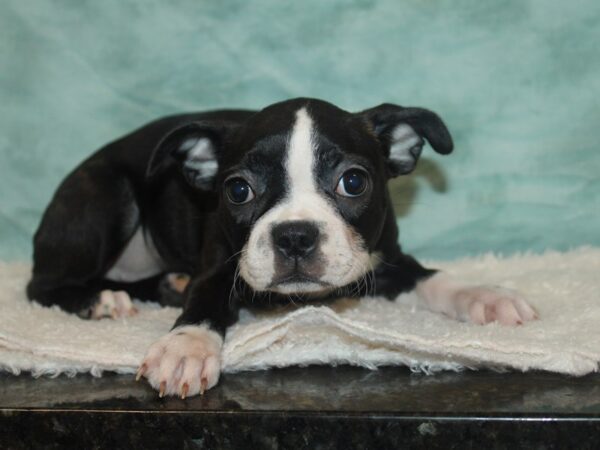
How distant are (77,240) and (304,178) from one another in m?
1.48

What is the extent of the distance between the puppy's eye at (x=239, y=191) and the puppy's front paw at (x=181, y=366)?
693mm

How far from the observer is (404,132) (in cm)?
410

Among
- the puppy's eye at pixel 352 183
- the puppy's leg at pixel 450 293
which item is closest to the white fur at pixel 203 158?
the puppy's eye at pixel 352 183

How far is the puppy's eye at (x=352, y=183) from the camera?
359 centimetres

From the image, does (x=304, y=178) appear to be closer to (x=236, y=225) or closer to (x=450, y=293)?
(x=236, y=225)

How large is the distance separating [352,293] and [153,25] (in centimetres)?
198

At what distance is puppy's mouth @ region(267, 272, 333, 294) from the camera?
3.33 metres

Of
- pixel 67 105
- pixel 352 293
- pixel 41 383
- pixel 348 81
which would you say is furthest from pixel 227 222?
pixel 67 105

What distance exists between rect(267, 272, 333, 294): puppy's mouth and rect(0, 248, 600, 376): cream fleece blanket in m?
0.12

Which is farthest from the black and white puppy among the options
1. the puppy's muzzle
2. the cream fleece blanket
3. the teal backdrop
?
the teal backdrop

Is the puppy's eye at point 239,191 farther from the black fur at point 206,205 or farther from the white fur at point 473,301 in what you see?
the white fur at point 473,301

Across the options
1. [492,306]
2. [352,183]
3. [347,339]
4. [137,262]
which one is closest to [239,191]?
[352,183]

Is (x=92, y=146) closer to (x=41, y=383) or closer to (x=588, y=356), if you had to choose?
(x=41, y=383)

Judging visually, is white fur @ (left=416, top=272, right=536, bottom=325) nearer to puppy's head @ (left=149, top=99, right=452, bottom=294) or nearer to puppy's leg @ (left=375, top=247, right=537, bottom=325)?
puppy's leg @ (left=375, top=247, right=537, bottom=325)
